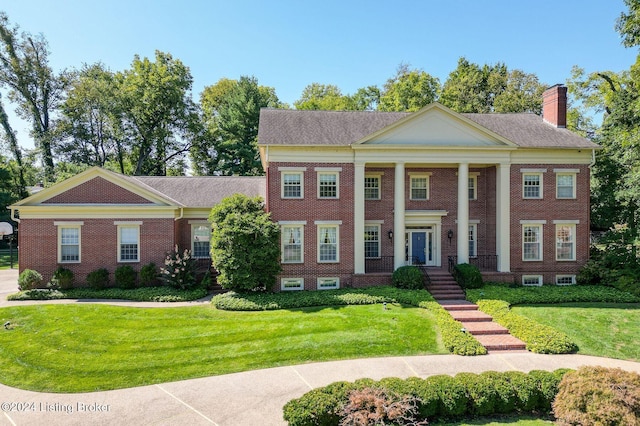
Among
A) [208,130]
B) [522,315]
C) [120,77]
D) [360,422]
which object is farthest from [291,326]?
[120,77]

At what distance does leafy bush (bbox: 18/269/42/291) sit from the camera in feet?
60.9

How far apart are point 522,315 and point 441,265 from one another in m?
6.65

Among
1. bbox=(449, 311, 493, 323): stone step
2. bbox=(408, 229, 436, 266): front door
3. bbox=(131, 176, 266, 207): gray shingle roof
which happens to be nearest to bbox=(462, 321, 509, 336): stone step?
bbox=(449, 311, 493, 323): stone step

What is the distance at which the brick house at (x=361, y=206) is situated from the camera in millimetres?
19438

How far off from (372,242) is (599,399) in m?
14.2

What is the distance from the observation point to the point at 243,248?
17.4 meters

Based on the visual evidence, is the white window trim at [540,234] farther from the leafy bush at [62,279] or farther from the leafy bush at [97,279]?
the leafy bush at [62,279]

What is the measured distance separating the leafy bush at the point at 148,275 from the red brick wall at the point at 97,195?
11.9 ft

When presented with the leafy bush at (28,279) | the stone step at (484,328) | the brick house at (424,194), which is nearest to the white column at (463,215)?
the brick house at (424,194)

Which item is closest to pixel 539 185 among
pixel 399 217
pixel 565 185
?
pixel 565 185

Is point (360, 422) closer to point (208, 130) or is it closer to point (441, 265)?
point (441, 265)

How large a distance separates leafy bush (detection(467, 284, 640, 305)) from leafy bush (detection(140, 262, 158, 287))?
16.2 meters

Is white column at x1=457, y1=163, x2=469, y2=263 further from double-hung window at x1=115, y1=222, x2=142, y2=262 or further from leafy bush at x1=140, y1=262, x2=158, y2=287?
double-hung window at x1=115, y1=222, x2=142, y2=262

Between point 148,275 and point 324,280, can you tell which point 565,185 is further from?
point 148,275
